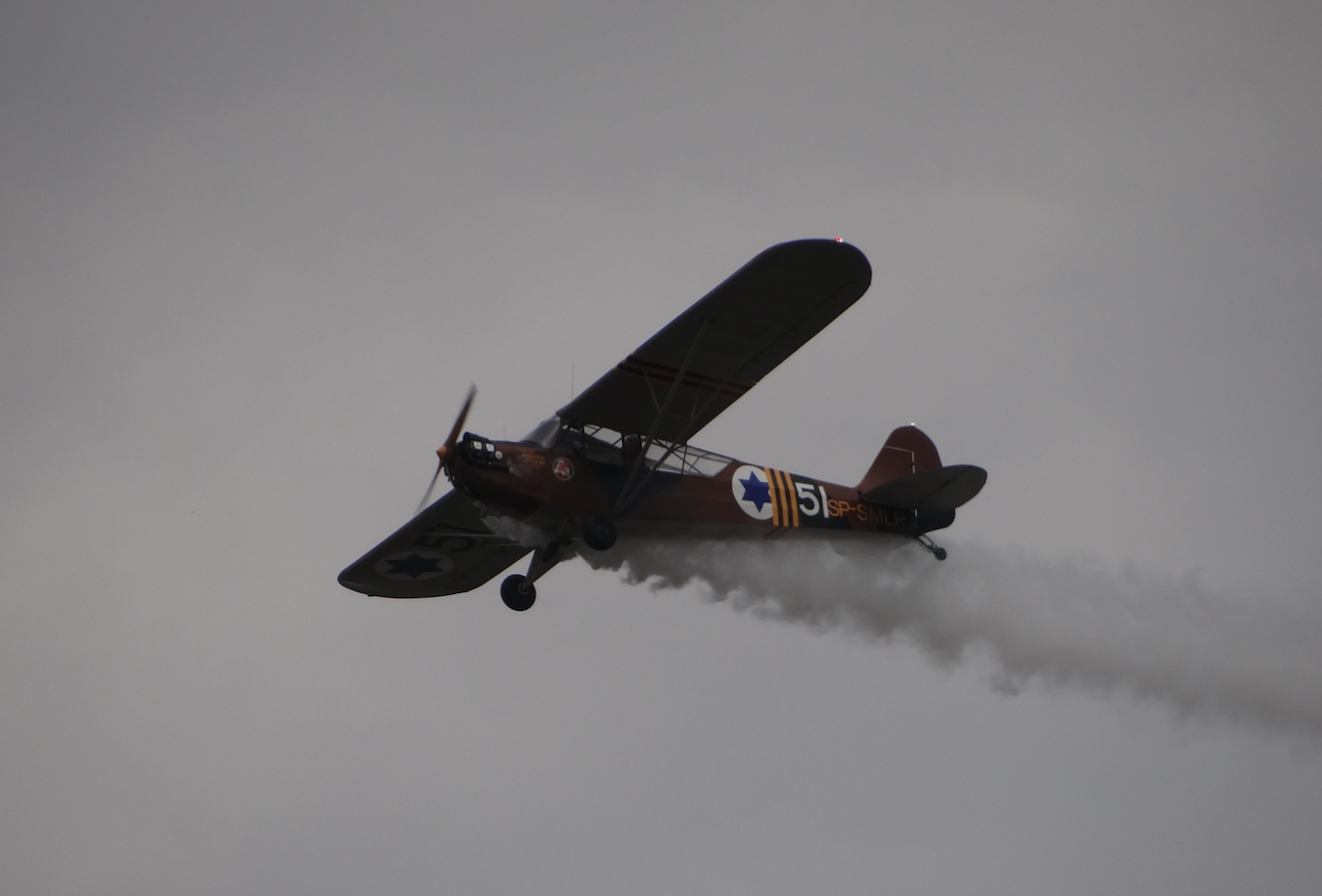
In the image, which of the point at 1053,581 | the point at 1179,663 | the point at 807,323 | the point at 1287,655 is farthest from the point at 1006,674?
the point at 807,323

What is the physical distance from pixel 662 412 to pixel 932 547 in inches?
173

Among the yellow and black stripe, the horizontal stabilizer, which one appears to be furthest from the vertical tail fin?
the yellow and black stripe

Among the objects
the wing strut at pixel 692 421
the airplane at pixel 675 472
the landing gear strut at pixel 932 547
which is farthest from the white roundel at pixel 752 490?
the landing gear strut at pixel 932 547

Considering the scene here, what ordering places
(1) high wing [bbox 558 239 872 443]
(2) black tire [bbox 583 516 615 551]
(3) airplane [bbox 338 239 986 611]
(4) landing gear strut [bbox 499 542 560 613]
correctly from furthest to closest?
(4) landing gear strut [bbox 499 542 560 613], (2) black tire [bbox 583 516 615 551], (3) airplane [bbox 338 239 986 611], (1) high wing [bbox 558 239 872 443]

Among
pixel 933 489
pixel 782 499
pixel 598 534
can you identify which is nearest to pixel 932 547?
pixel 933 489

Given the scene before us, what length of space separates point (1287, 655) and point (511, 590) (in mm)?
10769

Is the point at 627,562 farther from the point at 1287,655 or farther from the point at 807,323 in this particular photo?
the point at 1287,655

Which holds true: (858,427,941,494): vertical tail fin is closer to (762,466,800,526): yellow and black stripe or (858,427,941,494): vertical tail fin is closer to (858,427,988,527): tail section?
(858,427,988,527): tail section

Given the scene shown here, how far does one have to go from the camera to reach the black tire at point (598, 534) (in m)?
15.1

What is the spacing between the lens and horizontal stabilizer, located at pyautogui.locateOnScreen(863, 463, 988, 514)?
17.2 metres

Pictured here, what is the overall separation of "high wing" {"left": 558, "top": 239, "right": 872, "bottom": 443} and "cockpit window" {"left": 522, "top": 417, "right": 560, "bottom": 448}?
117 millimetres

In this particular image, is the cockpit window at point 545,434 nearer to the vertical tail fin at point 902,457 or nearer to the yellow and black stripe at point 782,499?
the yellow and black stripe at point 782,499

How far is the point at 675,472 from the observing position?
16.1m

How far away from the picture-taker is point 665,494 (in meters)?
15.9
